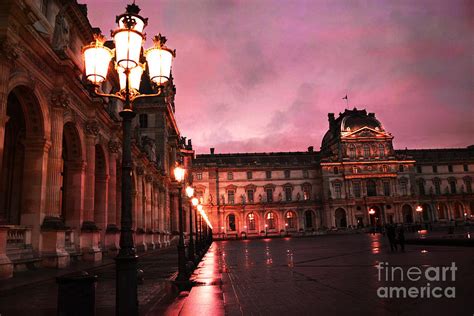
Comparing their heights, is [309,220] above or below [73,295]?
above

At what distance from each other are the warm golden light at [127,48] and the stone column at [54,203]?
1066 centimetres

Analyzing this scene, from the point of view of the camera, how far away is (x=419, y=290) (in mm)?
8000

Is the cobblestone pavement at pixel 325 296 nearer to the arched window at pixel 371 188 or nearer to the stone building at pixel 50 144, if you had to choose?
the stone building at pixel 50 144

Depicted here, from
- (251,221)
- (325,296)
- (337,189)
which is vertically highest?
(337,189)

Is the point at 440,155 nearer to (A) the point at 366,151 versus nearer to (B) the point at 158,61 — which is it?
(A) the point at 366,151

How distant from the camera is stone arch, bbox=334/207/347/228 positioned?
280 feet

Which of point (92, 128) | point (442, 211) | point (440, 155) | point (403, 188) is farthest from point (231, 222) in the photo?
point (92, 128)

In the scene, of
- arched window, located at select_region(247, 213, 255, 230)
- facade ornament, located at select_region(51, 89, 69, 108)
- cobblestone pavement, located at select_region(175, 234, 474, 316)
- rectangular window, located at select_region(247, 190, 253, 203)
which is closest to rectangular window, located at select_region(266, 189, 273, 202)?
rectangular window, located at select_region(247, 190, 253, 203)

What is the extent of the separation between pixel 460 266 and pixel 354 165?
76586 millimetres

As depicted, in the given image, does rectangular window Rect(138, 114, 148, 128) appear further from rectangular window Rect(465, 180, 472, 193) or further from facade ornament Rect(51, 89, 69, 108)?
rectangular window Rect(465, 180, 472, 193)

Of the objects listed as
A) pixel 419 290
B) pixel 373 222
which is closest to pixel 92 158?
pixel 419 290

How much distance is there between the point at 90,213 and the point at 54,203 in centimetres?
460

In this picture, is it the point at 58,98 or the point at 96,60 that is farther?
the point at 58,98

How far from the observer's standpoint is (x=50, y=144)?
1526 centimetres
